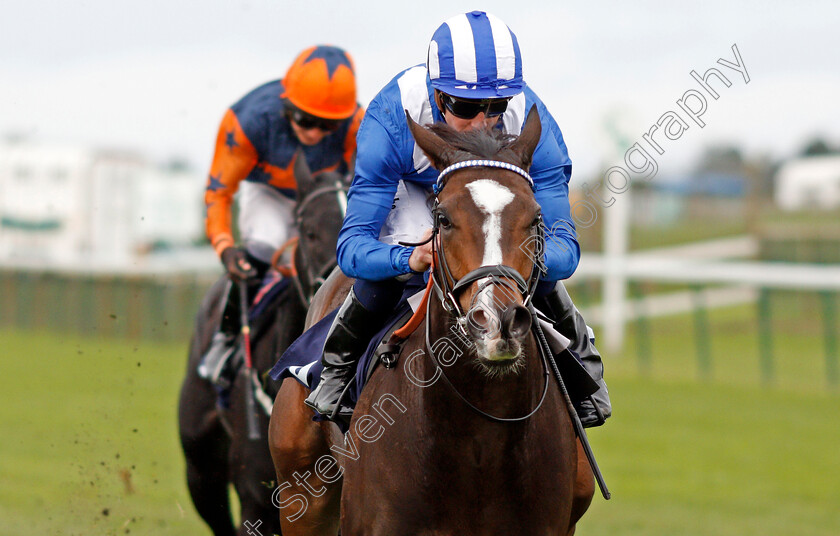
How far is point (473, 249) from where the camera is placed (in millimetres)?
A: 3008

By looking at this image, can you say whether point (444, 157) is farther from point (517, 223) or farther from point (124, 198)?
point (124, 198)

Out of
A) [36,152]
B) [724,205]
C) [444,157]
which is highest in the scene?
[444,157]

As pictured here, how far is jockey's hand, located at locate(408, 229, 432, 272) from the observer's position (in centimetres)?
326

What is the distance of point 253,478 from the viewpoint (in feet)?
17.6

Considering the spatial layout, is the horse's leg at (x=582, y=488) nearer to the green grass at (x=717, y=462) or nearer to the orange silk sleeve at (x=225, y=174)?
the orange silk sleeve at (x=225, y=174)

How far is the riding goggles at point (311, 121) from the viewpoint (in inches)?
233

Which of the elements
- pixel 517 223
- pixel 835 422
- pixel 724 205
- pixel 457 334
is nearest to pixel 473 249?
pixel 517 223

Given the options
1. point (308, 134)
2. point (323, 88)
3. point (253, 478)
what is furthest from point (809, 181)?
point (253, 478)

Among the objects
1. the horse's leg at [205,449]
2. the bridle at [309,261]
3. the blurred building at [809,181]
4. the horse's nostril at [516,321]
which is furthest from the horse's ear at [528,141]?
the blurred building at [809,181]

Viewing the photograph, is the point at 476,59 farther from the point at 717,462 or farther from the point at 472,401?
the point at 717,462

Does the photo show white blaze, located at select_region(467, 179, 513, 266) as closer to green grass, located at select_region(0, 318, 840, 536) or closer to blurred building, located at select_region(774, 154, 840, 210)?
green grass, located at select_region(0, 318, 840, 536)

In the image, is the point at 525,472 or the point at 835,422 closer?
the point at 525,472

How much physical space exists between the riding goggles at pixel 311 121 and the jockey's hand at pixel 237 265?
0.78 m

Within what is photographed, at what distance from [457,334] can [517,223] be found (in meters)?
0.43
